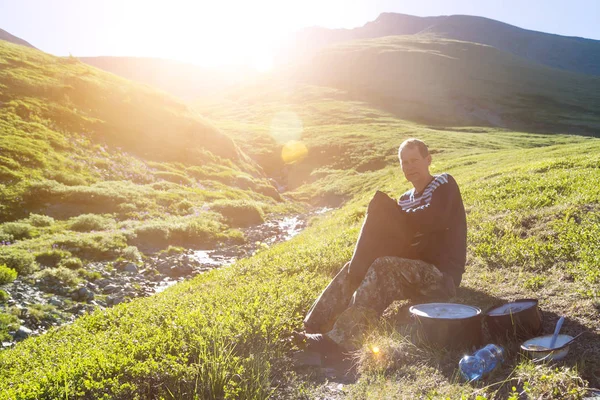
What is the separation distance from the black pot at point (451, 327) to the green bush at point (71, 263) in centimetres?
1658

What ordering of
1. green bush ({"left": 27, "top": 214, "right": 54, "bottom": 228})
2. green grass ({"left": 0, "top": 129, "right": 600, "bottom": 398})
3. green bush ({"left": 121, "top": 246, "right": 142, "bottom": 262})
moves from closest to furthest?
1. green grass ({"left": 0, "top": 129, "right": 600, "bottom": 398})
2. green bush ({"left": 121, "top": 246, "right": 142, "bottom": 262})
3. green bush ({"left": 27, "top": 214, "right": 54, "bottom": 228})

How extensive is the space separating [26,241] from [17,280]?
4.93 metres

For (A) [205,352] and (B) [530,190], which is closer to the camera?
(A) [205,352]

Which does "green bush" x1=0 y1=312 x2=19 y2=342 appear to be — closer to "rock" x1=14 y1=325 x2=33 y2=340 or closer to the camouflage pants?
"rock" x1=14 y1=325 x2=33 y2=340

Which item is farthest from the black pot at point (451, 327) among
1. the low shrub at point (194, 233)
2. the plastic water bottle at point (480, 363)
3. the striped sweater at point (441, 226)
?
the low shrub at point (194, 233)

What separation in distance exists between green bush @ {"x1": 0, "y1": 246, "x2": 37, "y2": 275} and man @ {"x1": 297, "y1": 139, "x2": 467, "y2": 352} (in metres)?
13.6

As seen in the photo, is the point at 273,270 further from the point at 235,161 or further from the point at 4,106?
the point at 235,161

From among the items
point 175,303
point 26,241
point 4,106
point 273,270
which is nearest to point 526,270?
point 273,270

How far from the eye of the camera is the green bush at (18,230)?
2027 cm

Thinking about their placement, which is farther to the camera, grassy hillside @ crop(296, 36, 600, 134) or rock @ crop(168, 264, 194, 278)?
grassy hillside @ crop(296, 36, 600, 134)

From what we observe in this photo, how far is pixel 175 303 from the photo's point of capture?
10578 mm

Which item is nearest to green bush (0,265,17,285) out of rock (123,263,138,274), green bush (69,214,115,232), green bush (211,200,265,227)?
rock (123,263,138,274)

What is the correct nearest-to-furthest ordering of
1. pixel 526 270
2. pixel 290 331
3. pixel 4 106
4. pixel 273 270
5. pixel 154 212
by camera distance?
pixel 290 331 → pixel 526 270 → pixel 273 270 → pixel 154 212 → pixel 4 106

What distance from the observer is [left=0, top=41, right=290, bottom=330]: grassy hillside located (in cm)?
2048
